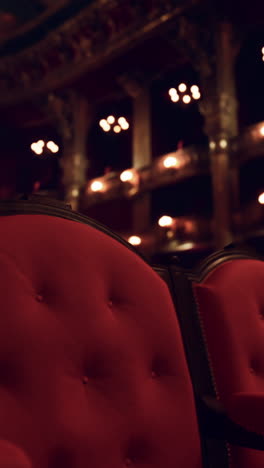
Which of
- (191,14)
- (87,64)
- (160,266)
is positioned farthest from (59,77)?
(160,266)

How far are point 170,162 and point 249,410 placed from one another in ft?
29.6

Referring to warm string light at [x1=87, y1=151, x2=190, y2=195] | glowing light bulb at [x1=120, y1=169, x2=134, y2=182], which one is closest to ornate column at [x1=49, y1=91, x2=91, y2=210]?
warm string light at [x1=87, y1=151, x2=190, y2=195]

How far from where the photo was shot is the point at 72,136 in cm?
1188

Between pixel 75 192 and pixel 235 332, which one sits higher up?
pixel 75 192

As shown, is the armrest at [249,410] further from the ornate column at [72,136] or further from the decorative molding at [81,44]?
the ornate column at [72,136]

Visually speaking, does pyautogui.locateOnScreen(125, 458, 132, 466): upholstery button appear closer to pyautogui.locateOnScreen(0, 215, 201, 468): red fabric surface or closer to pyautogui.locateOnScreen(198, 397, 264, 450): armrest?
pyautogui.locateOnScreen(0, 215, 201, 468): red fabric surface

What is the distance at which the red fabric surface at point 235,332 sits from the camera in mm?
1151

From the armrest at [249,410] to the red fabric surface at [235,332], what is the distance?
19cm

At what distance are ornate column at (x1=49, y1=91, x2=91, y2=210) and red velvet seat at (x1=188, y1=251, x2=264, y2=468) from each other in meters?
10.3

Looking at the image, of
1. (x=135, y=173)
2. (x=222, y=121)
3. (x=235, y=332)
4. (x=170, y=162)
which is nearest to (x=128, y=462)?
(x=235, y=332)

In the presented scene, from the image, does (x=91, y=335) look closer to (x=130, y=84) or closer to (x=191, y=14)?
(x=191, y=14)

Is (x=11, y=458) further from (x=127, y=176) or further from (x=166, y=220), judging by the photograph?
(x=127, y=176)

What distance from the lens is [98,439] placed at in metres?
0.82

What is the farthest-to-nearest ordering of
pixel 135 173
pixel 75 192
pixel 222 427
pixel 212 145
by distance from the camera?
pixel 75 192 < pixel 135 173 < pixel 212 145 < pixel 222 427
